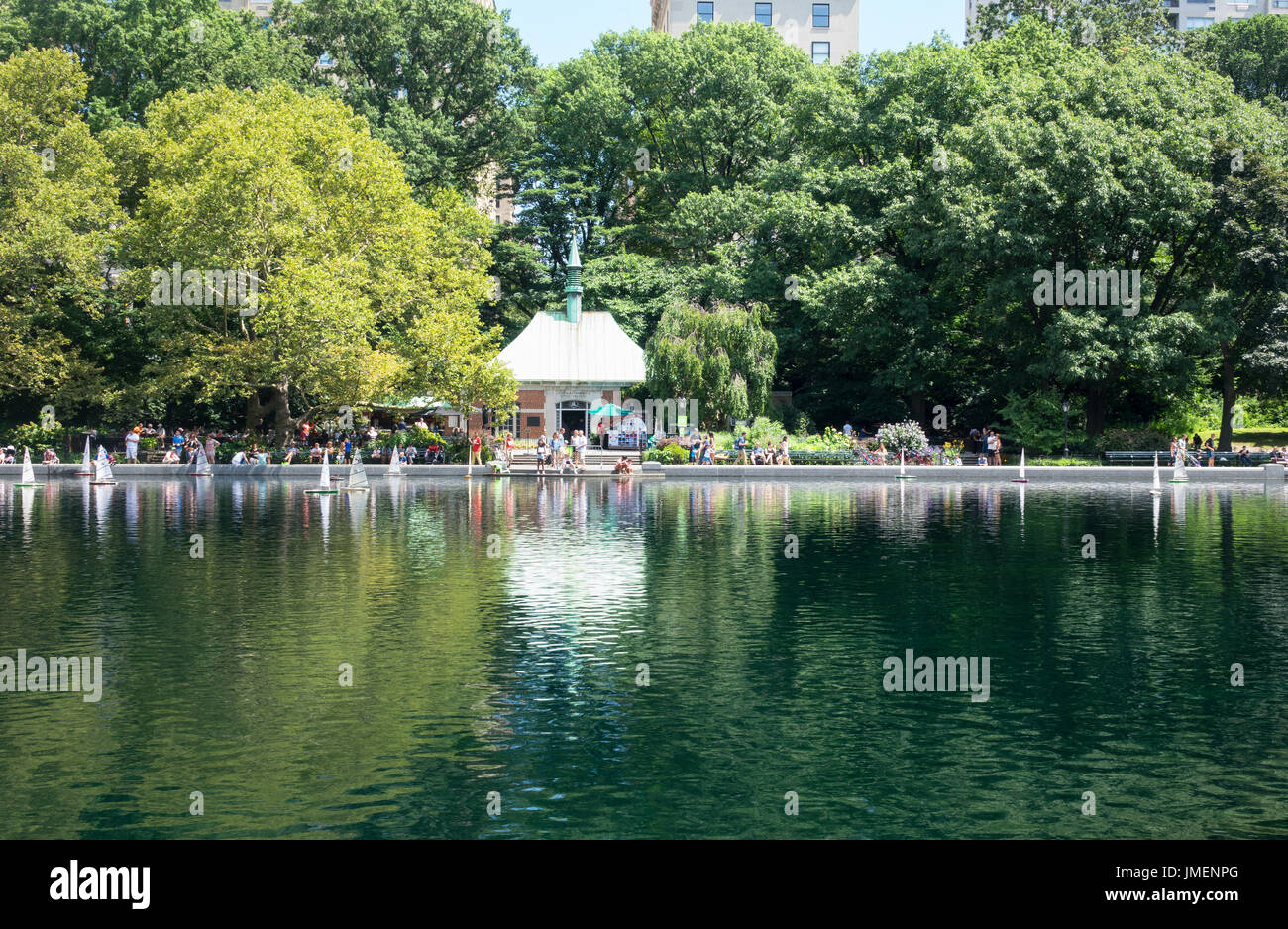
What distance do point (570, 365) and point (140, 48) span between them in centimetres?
2795

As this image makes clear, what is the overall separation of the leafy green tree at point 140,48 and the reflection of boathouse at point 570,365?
19.2m

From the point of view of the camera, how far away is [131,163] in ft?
204

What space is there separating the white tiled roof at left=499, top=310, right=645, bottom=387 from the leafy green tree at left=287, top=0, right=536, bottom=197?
35.7ft

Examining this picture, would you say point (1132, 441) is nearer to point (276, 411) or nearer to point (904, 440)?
point (904, 440)

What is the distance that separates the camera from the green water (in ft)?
32.4

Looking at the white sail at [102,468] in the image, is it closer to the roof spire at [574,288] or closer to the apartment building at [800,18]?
the roof spire at [574,288]

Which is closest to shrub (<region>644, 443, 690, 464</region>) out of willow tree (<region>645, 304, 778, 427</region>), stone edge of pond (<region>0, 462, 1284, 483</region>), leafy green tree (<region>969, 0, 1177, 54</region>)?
stone edge of pond (<region>0, 462, 1284, 483</region>)

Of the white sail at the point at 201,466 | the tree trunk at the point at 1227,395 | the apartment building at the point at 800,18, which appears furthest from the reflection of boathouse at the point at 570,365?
the apartment building at the point at 800,18

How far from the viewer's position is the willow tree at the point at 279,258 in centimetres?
5234

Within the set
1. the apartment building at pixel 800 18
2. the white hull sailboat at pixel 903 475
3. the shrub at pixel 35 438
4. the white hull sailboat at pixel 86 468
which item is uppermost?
the apartment building at pixel 800 18

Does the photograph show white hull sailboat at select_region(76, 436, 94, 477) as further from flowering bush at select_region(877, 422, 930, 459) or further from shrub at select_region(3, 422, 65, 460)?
flowering bush at select_region(877, 422, 930, 459)
